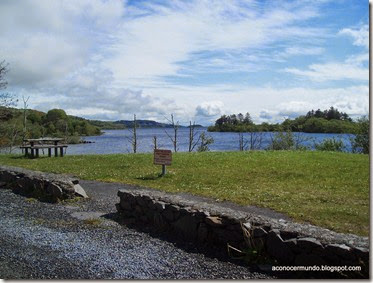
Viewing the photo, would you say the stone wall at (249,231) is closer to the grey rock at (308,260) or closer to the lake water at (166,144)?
the grey rock at (308,260)

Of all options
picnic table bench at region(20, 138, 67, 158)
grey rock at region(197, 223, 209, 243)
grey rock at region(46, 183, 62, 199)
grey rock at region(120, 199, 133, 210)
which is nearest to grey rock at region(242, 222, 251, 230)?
grey rock at region(197, 223, 209, 243)

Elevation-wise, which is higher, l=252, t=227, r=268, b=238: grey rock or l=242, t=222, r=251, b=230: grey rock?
l=242, t=222, r=251, b=230: grey rock

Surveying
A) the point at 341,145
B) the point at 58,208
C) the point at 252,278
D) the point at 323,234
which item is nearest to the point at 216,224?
the point at 252,278

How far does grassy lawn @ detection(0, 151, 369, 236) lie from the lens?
8.31 metres

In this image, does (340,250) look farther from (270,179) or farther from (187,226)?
(270,179)

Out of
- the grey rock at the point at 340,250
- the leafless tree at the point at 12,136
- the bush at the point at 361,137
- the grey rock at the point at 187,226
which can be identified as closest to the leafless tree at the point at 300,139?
the bush at the point at 361,137

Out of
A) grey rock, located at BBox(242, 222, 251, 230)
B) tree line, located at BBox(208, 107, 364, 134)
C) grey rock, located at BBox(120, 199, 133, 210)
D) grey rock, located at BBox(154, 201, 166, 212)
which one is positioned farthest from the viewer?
tree line, located at BBox(208, 107, 364, 134)

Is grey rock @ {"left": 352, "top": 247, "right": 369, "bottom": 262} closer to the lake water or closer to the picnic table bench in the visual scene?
the picnic table bench

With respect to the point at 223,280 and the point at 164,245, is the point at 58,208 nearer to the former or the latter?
the point at 164,245

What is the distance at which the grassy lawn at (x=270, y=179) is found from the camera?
8312 millimetres

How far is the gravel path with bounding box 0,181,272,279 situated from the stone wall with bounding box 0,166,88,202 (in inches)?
56.1

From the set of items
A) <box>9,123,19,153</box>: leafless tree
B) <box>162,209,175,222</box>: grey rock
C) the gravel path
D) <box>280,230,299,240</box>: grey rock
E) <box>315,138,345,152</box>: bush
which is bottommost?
the gravel path

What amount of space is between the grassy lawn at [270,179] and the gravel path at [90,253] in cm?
273

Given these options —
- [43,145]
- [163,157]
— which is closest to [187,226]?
[163,157]
